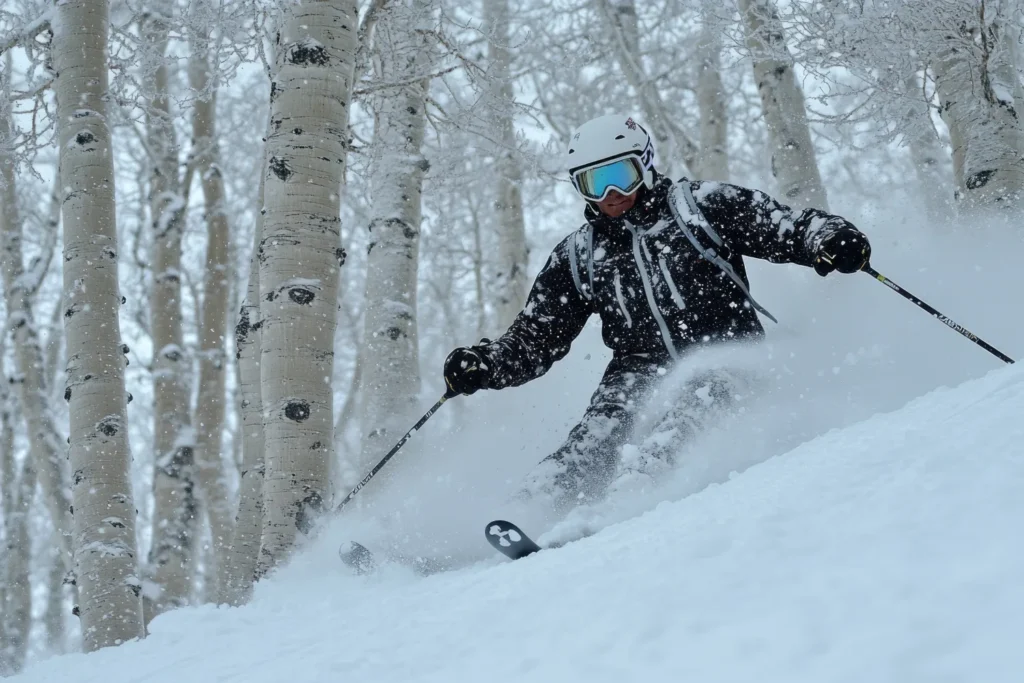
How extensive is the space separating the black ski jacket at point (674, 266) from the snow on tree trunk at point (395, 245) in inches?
79.6

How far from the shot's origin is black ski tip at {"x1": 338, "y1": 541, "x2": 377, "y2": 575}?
12.5 feet

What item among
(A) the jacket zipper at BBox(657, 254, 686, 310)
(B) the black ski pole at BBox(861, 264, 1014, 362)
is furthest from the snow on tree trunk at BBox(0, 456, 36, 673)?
(B) the black ski pole at BBox(861, 264, 1014, 362)

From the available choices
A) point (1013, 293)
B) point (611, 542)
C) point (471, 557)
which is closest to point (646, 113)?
point (1013, 293)

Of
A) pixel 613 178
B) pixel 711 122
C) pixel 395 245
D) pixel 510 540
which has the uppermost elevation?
pixel 711 122

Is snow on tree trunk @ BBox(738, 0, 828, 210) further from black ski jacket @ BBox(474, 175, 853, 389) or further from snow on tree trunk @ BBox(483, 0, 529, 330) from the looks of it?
black ski jacket @ BBox(474, 175, 853, 389)

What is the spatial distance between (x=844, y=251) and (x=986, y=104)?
2.73m

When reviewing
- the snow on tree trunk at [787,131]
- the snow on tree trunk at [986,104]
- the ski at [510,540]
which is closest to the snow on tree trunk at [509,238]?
the snow on tree trunk at [787,131]

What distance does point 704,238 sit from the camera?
176 inches

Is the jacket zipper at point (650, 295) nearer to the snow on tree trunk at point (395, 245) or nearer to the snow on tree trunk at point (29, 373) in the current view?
the snow on tree trunk at point (395, 245)

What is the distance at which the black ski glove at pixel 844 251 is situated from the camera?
3.85m

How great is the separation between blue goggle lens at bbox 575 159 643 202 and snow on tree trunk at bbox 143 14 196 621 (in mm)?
4433

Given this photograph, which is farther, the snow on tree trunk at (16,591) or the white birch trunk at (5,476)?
the white birch trunk at (5,476)

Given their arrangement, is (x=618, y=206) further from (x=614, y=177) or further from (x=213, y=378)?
(x=213, y=378)

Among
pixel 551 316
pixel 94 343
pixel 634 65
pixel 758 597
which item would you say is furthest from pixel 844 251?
pixel 634 65
